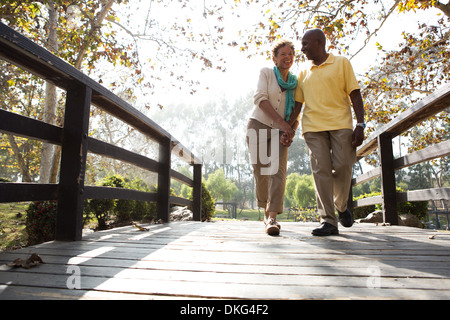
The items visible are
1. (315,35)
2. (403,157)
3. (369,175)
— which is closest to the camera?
(315,35)

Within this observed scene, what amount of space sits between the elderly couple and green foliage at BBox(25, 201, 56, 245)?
3.35 m

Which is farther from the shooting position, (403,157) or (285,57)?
(403,157)

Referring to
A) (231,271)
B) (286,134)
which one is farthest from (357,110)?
(231,271)

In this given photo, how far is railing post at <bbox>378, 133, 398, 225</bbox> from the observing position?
3.39m

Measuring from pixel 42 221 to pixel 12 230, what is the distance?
2577 millimetres

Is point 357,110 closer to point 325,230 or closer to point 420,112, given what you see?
point 420,112

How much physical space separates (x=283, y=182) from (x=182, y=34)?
26.7 ft

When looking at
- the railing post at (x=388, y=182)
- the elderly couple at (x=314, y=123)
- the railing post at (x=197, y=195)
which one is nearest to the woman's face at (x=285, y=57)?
the elderly couple at (x=314, y=123)

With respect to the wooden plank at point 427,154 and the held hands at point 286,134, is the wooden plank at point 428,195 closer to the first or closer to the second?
the wooden plank at point 427,154

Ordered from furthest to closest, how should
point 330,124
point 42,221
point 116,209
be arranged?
point 116,209
point 42,221
point 330,124

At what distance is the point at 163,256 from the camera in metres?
1.60

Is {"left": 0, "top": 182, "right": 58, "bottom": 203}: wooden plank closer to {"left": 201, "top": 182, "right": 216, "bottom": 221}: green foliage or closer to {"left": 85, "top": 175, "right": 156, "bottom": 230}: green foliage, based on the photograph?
{"left": 85, "top": 175, "right": 156, "bottom": 230}: green foliage

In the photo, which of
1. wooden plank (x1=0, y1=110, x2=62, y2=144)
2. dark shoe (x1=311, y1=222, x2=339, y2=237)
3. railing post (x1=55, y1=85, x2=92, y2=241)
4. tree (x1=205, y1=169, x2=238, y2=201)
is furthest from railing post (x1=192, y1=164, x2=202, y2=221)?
tree (x1=205, y1=169, x2=238, y2=201)

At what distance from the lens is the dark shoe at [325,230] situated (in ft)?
8.04
